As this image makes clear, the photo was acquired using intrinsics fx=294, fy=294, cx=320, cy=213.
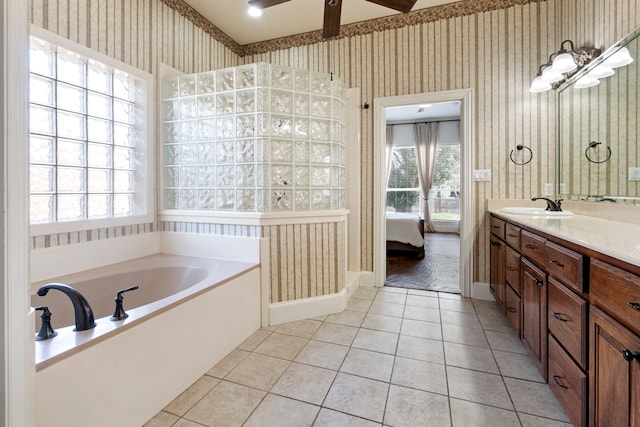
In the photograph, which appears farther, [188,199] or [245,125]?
[188,199]

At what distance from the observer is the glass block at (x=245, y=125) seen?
2.32 metres

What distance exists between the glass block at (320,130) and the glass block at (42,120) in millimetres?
1763

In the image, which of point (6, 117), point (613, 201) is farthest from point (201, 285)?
point (613, 201)

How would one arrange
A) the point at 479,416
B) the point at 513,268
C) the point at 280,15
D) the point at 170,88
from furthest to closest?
the point at 280,15 → the point at 170,88 → the point at 513,268 → the point at 479,416

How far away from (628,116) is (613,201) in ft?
1.72

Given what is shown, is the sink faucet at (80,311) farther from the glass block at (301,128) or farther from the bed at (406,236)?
the bed at (406,236)

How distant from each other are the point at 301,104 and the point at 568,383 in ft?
7.63

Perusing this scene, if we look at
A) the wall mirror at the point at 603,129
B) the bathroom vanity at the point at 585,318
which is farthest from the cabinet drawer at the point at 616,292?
the wall mirror at the point at 603,129

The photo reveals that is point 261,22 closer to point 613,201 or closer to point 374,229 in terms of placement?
point 374,229

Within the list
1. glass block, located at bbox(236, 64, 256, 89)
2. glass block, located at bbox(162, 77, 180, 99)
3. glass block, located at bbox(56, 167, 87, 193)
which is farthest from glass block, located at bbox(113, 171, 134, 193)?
glass block, located at bbox(236, 64, 256, 89)

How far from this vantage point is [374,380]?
5.36 feet

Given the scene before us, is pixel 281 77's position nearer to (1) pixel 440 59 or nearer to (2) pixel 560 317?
(1) pixel 440 59

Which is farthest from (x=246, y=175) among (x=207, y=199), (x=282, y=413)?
(x=282, y=413)

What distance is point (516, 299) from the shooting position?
6.39 ft
